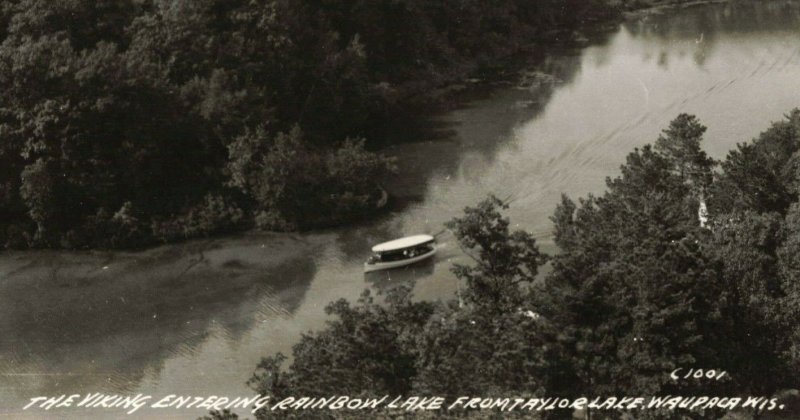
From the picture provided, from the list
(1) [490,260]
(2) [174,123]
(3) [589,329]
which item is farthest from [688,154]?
(2) [174,123]

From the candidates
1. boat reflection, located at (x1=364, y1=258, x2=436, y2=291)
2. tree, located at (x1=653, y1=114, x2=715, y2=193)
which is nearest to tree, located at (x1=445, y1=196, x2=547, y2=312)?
tree, located at (x1=653, y1=114, x2=715, y2=193)

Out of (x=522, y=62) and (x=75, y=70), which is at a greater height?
(x=75, y=70)

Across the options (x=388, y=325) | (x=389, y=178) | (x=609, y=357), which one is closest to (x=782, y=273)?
(x=609, y=357)

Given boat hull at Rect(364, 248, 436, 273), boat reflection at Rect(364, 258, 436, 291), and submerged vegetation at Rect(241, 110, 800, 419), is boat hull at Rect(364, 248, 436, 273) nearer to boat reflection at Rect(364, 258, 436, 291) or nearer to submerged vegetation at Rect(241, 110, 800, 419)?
boat reflection at Rect(364, 258, 436, 291)

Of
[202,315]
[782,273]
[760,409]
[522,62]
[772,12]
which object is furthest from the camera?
[772,12]

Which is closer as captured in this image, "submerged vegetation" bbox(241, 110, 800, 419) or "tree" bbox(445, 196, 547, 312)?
"submerged vegetation" bbox(241, 110, 800, 419)

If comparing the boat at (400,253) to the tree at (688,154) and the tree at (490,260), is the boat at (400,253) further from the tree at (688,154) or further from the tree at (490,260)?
the tree at (490,260)

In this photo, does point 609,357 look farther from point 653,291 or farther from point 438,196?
point 438,196
